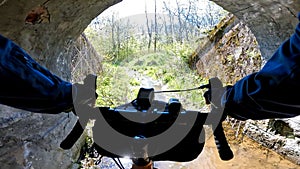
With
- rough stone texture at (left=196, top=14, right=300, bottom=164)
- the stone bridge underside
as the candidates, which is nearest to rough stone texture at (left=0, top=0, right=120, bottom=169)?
the stone bridge underside

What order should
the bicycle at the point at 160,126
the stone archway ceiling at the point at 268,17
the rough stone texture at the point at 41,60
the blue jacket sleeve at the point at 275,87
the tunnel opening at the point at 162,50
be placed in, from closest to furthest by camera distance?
the blue jacket sleeve at the point at 275,87 → the bicycle at the point at 160,126 → the rough stone texture at the point at 41,60 → the stone archway ceiling at the point at 268,17 → the tunnel opening at the point at 162,50

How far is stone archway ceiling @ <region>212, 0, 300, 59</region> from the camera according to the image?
1.62 meters

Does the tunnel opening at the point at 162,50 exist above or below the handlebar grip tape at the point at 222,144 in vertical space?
below

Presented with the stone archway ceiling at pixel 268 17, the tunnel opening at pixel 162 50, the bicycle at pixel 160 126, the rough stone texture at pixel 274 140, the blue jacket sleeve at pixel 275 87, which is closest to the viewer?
the blue jacket sleeve at pixel 275 87

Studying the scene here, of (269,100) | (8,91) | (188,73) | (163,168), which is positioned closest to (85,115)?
(8,91)

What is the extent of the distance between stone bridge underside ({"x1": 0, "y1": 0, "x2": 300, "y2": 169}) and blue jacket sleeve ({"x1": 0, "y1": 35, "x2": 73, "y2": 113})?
2.63 feet

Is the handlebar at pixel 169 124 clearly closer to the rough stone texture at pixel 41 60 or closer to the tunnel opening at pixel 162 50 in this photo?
the rough stone texture at pixel 41 60

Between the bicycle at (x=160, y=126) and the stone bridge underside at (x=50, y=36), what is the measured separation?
86 cm

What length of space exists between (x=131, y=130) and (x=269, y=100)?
0.30 metres

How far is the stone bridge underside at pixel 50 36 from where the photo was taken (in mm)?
1299

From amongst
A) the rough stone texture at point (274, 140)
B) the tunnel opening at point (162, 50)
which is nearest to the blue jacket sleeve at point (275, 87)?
the rough stone texture at point (274, 140)

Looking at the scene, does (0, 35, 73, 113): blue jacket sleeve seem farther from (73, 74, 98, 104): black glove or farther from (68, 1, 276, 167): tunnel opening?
(68, 1, 276, 167): tunnel opening

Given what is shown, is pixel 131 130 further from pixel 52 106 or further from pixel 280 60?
pixel 280 60

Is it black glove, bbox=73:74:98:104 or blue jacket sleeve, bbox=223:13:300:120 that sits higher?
blue jacket sleeve, bbox=223:13:300:120
